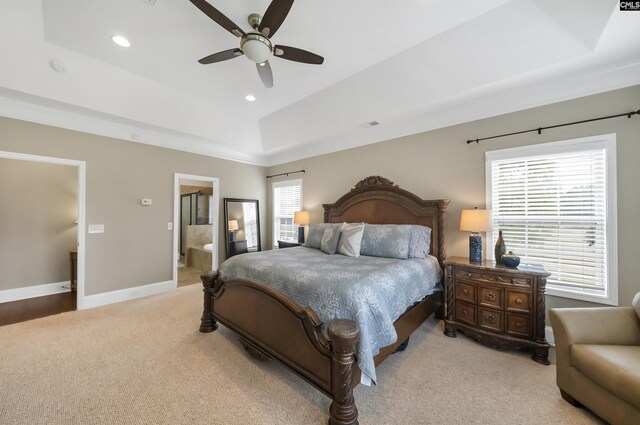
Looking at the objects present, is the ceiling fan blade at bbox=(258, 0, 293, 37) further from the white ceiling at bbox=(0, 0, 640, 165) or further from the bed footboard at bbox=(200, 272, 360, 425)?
the bed footboard at bbox=(200, 272, 360, 425)

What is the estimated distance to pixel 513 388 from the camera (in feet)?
6.31

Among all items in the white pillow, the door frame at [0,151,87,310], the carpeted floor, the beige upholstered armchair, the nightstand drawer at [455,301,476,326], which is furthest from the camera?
the door frame at [0,151,87,310]

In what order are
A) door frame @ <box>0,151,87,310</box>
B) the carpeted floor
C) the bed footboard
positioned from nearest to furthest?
the bed footboard
the carpeted floor
door frame @ <box>0,151,87,310</box>

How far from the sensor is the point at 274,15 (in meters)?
1.79

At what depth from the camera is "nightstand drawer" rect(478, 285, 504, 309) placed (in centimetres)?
246

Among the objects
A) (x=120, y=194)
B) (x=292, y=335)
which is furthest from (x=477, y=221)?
(x=120, y=194)

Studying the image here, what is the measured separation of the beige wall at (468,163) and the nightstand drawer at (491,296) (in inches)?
29.9

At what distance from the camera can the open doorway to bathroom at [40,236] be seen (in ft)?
12.0

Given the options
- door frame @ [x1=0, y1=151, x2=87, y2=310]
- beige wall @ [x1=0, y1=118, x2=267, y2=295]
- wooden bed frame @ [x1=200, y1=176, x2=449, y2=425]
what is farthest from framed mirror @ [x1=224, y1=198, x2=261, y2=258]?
wooden bed frame @ [x1=200, y1=176, x2=449, y2=425]

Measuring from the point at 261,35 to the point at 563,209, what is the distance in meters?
3.51

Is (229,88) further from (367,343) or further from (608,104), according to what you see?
(608,104)

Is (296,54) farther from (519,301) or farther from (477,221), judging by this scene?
(519,301)

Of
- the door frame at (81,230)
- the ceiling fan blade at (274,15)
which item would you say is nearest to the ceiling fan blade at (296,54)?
the ceiling fan blade at (274,15)

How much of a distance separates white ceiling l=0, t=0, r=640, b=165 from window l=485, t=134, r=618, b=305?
64cm
